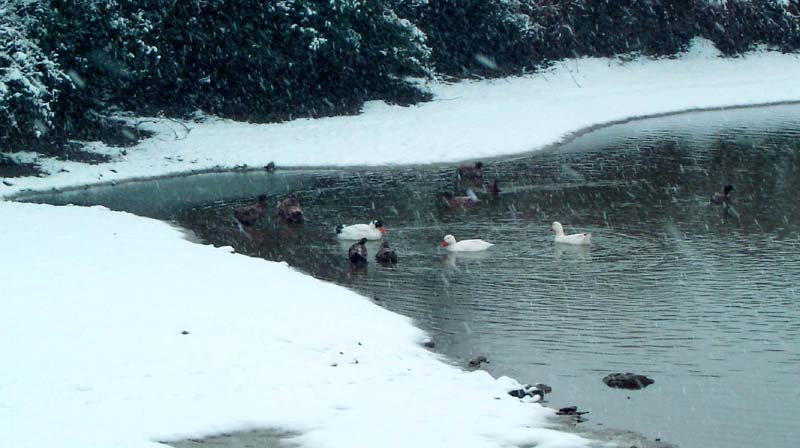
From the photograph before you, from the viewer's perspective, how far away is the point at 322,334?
13000 mm

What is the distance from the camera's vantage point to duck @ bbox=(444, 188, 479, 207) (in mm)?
24781

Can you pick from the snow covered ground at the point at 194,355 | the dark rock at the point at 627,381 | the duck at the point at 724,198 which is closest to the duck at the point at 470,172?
the duck at the point at 724,198

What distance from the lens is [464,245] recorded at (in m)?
19.6

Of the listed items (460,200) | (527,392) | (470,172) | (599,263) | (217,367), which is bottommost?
(527,392)

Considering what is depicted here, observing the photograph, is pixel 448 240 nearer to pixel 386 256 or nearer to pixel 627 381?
pixel 386 256

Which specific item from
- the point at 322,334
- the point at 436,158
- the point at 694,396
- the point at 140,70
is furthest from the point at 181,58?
the point at 694,396

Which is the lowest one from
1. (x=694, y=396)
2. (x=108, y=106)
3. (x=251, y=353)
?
(x=694, y=396)

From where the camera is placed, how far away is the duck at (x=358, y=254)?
1892cm

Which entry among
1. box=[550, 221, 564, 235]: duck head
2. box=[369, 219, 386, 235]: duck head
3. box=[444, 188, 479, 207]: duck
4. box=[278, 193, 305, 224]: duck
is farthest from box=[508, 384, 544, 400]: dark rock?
box=[444, 188, 479, 207]: duck

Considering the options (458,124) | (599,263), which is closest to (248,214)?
(599,263)

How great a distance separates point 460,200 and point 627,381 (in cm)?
1321

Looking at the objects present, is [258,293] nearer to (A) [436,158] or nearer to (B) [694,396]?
(B) [694,396]

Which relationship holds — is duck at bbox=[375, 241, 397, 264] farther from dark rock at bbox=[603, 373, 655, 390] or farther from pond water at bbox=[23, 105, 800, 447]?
dark rock at bbox=[603, 373, 655, 390]

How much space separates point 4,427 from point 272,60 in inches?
1198
